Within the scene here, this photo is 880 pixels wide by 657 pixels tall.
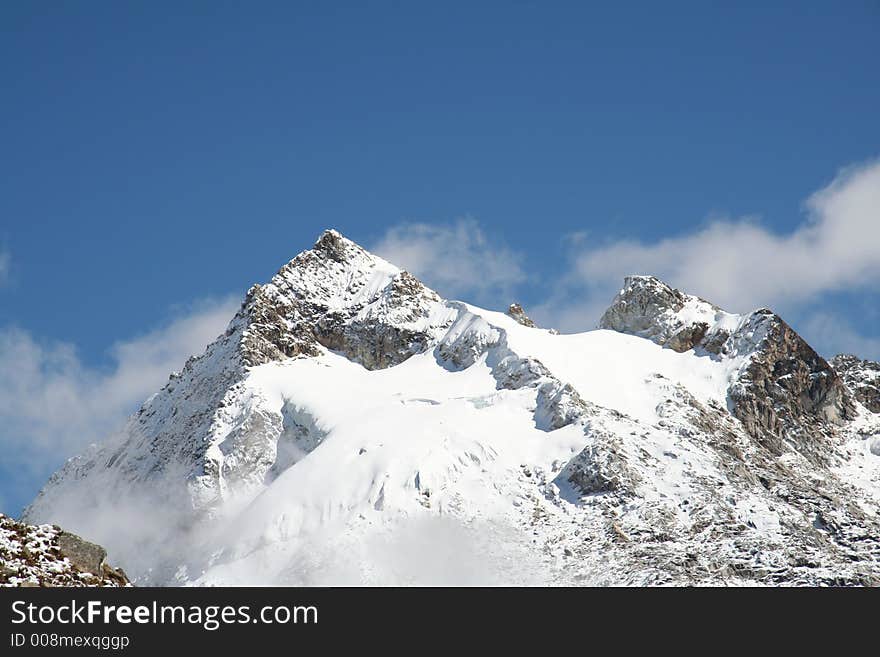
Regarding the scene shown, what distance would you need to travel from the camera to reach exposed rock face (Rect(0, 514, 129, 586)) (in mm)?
36906

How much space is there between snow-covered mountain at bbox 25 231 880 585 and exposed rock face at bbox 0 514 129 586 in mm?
96576

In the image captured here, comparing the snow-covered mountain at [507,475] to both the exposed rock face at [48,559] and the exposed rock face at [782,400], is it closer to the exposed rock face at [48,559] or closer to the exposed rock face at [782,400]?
the exposed rock face at [782,400]

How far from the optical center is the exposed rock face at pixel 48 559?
121 feet

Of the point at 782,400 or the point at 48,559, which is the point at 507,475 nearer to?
the point at 782,400

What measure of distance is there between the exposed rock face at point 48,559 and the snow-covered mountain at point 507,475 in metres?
96.6

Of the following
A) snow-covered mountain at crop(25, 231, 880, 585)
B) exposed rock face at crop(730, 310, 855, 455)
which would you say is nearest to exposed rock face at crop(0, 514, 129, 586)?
snow-covered mountain at crop(25, 231, 880, 585)

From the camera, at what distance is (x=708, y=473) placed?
155250mm

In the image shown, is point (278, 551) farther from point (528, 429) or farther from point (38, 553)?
point (38, 553)

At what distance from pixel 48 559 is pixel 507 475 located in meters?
119

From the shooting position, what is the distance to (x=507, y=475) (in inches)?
6112

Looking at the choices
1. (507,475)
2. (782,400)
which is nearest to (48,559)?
(507,475)
